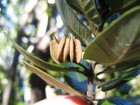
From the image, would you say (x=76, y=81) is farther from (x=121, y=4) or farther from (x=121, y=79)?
(x=121, y=4)

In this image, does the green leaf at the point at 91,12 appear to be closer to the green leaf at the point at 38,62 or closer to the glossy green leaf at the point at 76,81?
the green leaf at the point at 38,62

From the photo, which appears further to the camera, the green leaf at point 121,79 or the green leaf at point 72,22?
the green leaf at point 121,79

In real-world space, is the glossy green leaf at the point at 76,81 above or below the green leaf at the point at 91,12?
below

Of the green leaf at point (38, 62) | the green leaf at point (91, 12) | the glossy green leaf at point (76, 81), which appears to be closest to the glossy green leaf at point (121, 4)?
the green leaf at point (91, 12)

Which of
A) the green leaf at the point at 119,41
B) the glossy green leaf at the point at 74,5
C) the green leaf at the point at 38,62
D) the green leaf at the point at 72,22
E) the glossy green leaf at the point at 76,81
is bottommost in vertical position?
the green leaf at the point at 119,41

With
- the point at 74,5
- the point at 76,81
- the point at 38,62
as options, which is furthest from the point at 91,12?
the point at 76,81

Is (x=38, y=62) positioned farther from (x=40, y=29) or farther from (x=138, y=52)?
(x=40, y=29)

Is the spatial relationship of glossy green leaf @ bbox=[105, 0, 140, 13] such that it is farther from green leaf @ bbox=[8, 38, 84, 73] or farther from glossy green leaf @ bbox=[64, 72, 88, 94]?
glossy green leaf @ bbox=[64, 72, 88, 94]

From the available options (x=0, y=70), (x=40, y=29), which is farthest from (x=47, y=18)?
(x=0, y=70)
